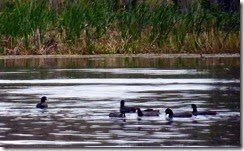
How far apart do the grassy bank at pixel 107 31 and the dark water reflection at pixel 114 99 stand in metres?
0.82

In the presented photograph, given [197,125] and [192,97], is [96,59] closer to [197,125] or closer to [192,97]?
[192,97]

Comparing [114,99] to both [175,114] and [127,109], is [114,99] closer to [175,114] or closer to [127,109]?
[127,109]

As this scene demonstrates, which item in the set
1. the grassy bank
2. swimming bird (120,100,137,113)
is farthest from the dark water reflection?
the grassy bank

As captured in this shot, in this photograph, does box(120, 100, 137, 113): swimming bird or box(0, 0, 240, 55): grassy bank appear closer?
box(120, 100, 137, 113): swimming bird

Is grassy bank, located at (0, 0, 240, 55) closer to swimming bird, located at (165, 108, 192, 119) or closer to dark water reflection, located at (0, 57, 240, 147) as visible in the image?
dark water reflection, located at (0, 57, 240, 147)

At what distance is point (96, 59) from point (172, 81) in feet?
28.0

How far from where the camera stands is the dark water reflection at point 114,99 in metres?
15.3

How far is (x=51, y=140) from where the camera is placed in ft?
48.9

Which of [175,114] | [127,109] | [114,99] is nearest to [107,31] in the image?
[114,99]

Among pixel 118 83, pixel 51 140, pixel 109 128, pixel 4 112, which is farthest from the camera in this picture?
pixel 118 83

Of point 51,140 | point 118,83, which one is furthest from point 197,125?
point 118,83

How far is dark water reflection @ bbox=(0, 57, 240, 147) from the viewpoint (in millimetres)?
15259

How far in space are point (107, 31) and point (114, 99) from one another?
14251 mm

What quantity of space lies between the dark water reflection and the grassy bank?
32.5 inches
